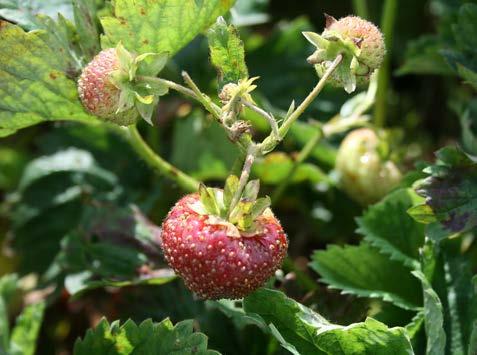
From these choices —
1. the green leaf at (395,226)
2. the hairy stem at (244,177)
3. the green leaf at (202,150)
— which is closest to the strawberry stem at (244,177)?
the hairy stem at (244,177)

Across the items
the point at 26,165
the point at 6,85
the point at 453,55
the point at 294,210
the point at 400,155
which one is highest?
the point at 6,85

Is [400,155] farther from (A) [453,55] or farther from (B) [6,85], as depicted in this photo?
(B) [6,85]

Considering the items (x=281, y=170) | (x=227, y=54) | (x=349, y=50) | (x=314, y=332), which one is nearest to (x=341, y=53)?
(x=349, y=50)

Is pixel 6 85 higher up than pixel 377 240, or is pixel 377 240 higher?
pixel 6 85

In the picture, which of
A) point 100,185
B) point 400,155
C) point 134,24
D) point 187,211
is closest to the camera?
point 187,211

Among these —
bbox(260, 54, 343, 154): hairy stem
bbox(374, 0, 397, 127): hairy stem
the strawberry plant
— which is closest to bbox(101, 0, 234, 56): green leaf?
the strawberry plant

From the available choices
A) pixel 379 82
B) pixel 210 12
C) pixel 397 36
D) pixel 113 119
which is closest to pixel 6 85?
pixel 113 119

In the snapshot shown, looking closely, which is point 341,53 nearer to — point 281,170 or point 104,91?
point 104,91

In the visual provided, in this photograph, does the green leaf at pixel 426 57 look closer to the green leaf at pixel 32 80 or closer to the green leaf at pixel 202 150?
the green leaf at pixel 202 150
